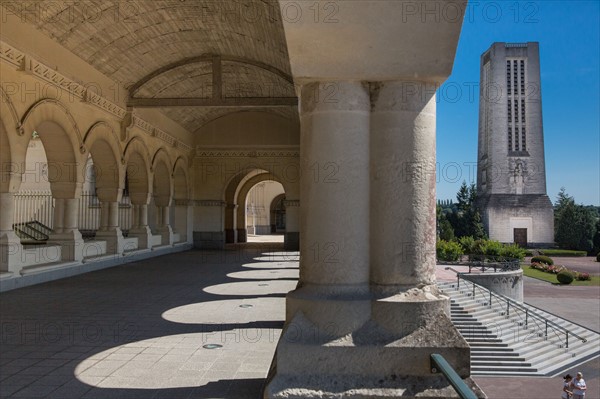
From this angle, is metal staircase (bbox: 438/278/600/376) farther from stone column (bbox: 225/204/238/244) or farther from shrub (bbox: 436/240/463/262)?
stone column (bbox: 225/204/238/244)

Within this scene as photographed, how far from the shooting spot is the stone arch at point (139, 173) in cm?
1672

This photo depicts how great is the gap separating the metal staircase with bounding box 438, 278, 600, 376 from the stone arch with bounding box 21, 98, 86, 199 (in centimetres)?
975

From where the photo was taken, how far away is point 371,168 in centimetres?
261

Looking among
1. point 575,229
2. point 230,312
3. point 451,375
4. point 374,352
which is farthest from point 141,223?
point 575,229

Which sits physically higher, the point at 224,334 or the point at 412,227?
the point at 412,227

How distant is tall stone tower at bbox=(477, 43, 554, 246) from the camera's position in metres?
41.7

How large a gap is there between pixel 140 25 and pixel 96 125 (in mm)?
3084

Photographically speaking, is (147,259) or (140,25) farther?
(147,259)

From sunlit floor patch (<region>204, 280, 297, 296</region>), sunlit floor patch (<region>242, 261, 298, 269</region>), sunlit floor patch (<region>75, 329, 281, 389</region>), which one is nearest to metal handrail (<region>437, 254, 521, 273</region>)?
sunlit floor patch (<region>242, 261, 298, 269</region>)

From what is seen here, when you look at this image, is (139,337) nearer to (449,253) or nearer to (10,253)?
(10,253)

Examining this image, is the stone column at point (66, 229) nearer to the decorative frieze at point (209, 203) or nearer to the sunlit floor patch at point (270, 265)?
the sunlit floor patch at point (270, 265)

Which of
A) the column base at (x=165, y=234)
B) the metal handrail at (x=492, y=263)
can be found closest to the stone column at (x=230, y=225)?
the column base at (x=165, y=234)

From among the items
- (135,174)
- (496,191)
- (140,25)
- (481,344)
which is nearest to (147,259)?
(135,174)

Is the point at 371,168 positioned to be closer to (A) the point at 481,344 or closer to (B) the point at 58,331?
(B) the point at 58,331
